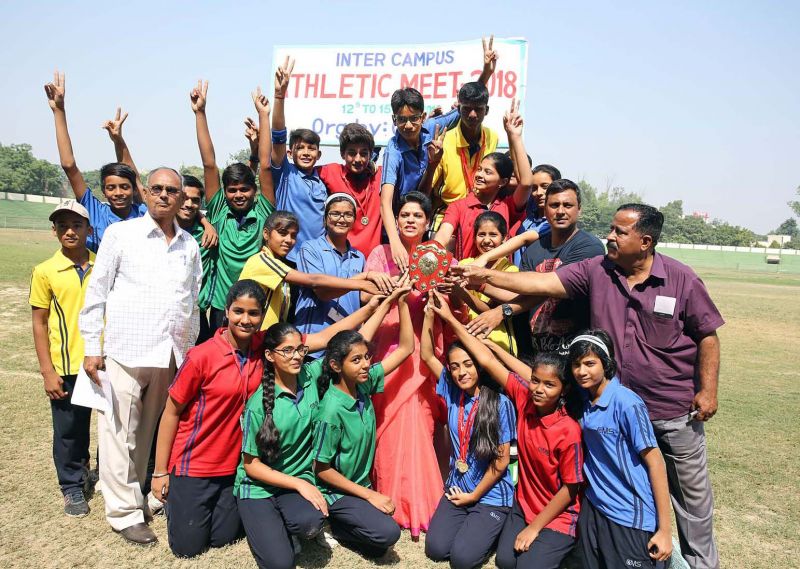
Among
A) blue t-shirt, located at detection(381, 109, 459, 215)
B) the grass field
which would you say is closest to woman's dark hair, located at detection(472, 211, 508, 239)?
blue t-shirt, located at detection(381, 109, 459, 215)

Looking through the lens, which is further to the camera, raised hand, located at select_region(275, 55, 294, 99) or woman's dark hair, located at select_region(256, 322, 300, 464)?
raised hand, located at select_region(275, 55, 294, 99)

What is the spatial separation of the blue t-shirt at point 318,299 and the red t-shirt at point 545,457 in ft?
4.97

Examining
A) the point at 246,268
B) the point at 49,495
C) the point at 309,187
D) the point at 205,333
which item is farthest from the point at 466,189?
the point at 49,495

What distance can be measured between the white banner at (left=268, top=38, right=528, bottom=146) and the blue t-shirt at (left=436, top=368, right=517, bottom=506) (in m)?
5.43

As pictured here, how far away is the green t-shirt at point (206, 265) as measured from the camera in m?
5.48

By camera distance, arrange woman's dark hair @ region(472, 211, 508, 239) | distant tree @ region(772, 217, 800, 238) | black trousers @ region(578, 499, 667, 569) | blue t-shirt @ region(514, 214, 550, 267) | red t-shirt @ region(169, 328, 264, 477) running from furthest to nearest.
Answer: distant tree @ region(772, 217, 800, 238) < blue t-shirt @ region(514, 214, 550, 267) < woman's dark hair @ region(472, 211, 508, 239) < red t-shirt @ region(169, 328, 264, 477) < black trousers @ region(578, 499, 667, 569)

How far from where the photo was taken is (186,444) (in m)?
4.27

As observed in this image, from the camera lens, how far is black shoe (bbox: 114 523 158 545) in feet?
14.1

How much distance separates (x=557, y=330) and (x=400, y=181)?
208 centimetres

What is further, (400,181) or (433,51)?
(433,51)

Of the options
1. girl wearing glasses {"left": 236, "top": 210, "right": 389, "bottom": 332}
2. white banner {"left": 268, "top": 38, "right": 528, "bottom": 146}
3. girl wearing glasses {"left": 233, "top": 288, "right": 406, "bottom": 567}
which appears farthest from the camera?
white banner {"left": 268, "top": 38, "right": 528, "bottom": 146}

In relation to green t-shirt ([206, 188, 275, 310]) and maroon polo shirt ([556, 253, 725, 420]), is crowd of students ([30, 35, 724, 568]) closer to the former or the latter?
green t-shirt ([206, 188, 275, 310])

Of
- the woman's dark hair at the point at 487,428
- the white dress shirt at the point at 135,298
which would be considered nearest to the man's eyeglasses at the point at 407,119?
the white dress shirt at the point at 135,298

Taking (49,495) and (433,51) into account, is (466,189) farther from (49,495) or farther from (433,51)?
(49,495)
